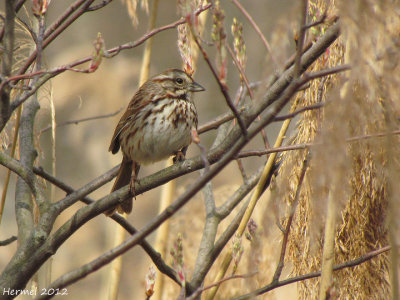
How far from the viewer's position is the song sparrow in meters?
2.98

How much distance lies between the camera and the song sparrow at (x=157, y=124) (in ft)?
9.77

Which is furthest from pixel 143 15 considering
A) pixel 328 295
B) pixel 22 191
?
pixel 328 295

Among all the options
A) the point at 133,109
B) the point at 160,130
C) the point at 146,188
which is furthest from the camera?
the point at 133,109

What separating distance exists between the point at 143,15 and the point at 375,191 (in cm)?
898

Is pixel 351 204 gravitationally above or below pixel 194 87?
below

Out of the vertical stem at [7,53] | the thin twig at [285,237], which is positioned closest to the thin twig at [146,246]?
the thin twig at [285,237]

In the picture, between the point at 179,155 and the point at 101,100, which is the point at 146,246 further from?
the point at 101,100

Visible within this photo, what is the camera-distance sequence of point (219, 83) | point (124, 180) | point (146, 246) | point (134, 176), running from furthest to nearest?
point (124, 180) → point (134, 176) → point (146, 246) → point (219, 83)

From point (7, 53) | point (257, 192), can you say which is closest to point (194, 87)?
point (257, 192)

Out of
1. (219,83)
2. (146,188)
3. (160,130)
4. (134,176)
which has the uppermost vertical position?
(160,130)

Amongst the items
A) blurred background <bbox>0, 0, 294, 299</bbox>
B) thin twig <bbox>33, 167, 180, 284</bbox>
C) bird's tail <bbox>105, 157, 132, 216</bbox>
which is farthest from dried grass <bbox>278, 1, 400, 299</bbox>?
blurred background <bbox>0, 0, 294, 299</bbox>

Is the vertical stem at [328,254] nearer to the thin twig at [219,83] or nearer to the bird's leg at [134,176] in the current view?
the thin twig at [219,83]

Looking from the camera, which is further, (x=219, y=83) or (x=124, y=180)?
(x=124, y=180)

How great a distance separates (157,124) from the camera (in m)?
3.02
